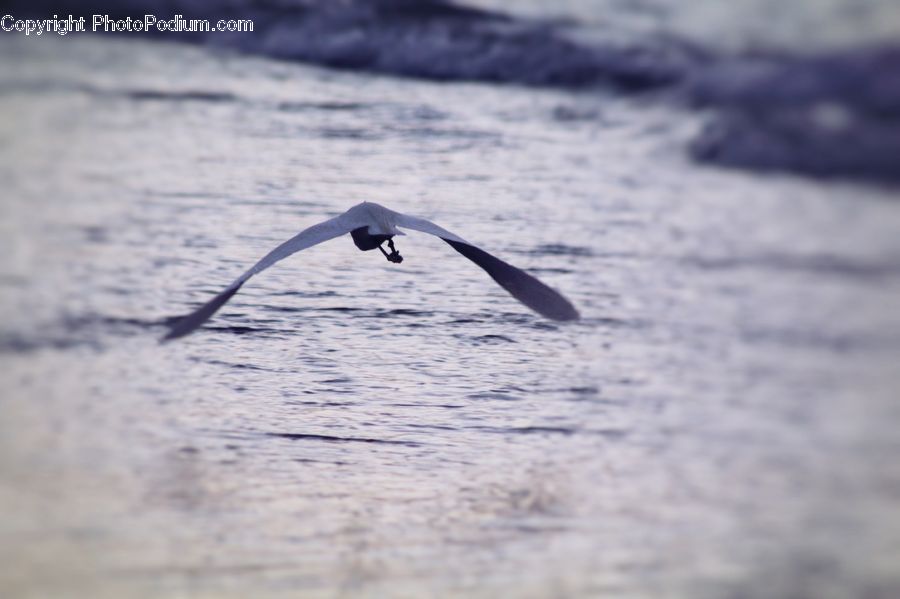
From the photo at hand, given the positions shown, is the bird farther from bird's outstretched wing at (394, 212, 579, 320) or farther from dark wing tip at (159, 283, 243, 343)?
A: dark wing tip at (159, 283, 243, 343)

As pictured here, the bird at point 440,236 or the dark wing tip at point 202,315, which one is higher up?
the bird at point 440,236

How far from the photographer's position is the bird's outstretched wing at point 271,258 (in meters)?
2.35

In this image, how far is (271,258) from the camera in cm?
242

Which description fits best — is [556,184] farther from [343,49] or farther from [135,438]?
[135,438]

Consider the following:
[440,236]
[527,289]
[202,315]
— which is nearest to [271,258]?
[202,315]

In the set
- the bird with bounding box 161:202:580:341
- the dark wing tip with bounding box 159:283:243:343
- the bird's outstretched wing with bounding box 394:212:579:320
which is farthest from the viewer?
the bird's outstretched wing with bounding box 394:212:579:320

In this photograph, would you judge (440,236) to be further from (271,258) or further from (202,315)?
(202,315)

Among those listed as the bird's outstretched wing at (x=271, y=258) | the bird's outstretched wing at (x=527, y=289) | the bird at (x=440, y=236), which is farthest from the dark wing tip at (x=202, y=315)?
the bird's outstretched wing at (x=527, y=289)

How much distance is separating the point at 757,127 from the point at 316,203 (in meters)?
1.53

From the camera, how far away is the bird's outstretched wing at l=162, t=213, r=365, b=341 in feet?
7.72

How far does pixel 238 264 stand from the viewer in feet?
10.8

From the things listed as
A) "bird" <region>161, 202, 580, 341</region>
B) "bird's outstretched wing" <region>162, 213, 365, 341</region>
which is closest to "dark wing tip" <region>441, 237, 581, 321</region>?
"bird" <region>161, 202, 580, 341</region>

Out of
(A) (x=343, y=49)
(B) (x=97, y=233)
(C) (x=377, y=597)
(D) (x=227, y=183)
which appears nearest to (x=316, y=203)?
(D) (x=227, y=183)

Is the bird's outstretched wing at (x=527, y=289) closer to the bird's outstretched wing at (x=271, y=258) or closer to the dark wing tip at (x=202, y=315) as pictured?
the bird's outstretched wing at (x=271, y=258)
